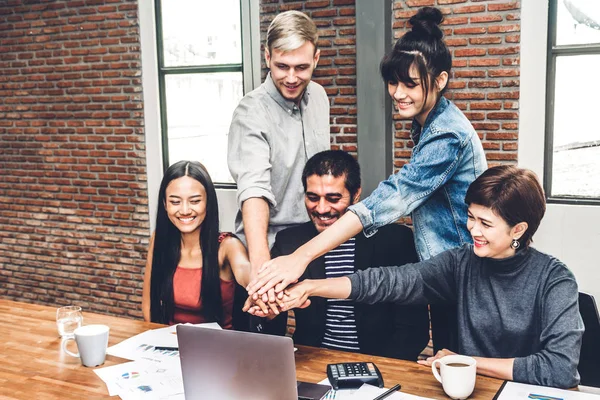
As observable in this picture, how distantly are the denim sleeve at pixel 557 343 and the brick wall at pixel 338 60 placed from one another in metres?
2.56

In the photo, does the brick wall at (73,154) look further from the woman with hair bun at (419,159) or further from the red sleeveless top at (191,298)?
the woman with hair bun at (419,159)

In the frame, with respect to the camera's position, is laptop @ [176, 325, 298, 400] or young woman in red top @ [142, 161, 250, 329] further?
young woman in red top @ [142, 161, 250, 329]

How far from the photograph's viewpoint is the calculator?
1.50 m

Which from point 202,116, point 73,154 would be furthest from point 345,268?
point 73,154

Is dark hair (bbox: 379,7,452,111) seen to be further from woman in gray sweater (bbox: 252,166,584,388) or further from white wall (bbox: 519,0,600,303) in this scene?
white wall (bbox: 519,0,600,303)

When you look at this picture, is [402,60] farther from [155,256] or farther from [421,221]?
[155,256]

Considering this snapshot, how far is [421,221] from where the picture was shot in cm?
201

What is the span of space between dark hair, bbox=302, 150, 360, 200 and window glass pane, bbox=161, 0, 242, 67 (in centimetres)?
245

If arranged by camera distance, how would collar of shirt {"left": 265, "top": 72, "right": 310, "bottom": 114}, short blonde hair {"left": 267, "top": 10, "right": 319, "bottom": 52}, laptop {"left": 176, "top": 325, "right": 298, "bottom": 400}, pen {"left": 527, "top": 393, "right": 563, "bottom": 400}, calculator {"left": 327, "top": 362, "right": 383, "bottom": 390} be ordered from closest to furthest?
laptop {"left": 176, "top": 325, "right": 298, "bottom": 400} → pen {"left": 527, "top": 393, "right": 563, "bottom": 400} → calculator {"left": 327, "top": 362, "right": 383, "bottom": 390} → short blonde hair {"left": 267, "top": 10, "right": 319, "bottom": 52} → collar of shirt {"left": 265, "top": 72, "right": 310, "bottom": 114}

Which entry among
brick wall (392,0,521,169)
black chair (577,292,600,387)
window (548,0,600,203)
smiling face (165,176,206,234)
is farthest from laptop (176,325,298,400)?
window (548,0,600,203)

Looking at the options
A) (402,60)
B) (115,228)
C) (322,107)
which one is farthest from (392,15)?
(115,228)

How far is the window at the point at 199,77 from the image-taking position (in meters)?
4.61

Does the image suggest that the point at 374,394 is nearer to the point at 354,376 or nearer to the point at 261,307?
the point at 354,376

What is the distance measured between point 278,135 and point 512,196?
99 centimetres
